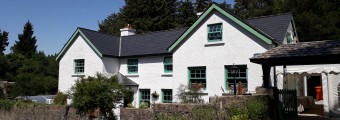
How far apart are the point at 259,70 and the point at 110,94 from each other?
8.80m

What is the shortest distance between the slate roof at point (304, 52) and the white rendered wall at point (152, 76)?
10.7 m

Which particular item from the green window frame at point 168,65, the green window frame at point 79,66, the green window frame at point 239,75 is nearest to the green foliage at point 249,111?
the green window frame at point 239,75

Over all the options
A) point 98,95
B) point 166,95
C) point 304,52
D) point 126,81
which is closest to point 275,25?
point 304,52

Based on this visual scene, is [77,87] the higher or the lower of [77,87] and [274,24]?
the lower

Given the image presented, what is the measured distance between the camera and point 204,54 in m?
20.0

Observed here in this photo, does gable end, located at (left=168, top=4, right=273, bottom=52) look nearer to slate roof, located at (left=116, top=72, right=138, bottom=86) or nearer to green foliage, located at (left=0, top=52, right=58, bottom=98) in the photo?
slate roof, located at (left=116, top=72, right=138, bottom=86)

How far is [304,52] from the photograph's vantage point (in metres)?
11.4

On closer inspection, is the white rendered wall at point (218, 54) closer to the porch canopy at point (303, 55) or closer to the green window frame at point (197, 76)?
the green window frame at point (197, 76)

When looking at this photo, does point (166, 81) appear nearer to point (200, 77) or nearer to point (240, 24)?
point (200, 77)

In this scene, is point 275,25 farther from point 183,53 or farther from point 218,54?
point 183,53

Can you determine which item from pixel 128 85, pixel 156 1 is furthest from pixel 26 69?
pixel 128 85

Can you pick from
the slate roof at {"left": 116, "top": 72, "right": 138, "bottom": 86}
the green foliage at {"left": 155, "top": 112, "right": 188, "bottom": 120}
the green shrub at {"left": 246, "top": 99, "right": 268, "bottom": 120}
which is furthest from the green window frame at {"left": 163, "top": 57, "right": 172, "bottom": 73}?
the green shrub at {"left": 246, "top": 99, "right": 268, "bottom": 120}

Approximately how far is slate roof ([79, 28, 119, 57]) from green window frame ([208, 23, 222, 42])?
9.09 m

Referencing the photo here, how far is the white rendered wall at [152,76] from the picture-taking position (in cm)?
2232
